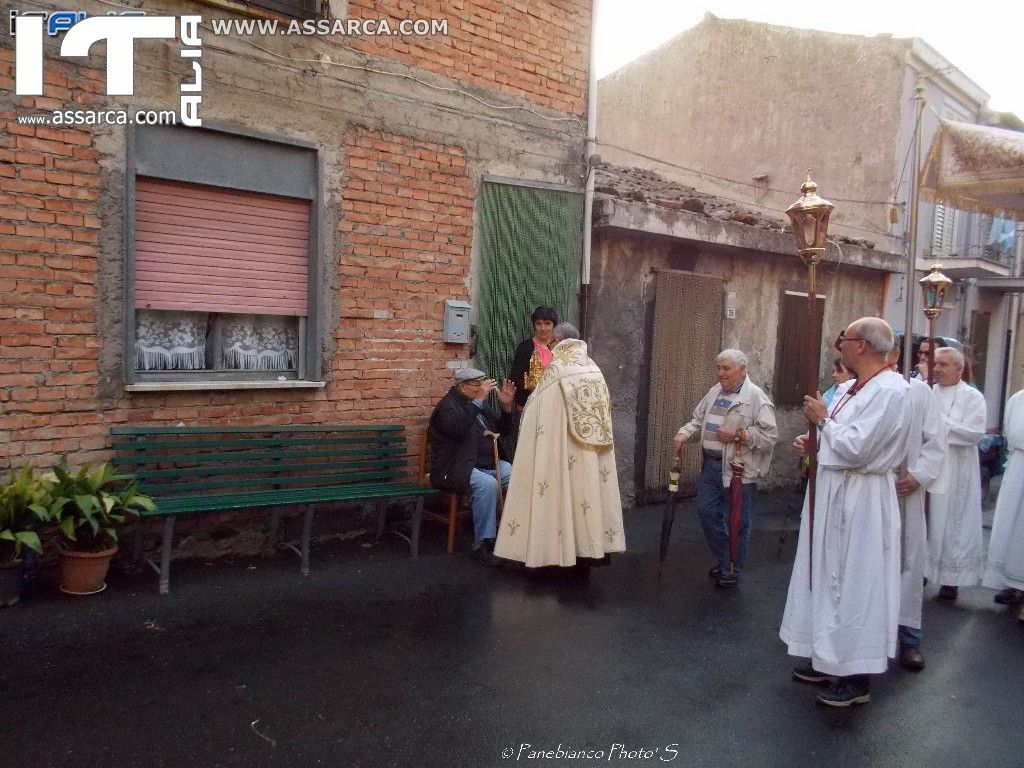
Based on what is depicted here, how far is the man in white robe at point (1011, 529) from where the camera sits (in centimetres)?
629

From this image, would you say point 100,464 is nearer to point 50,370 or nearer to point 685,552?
point 50,370

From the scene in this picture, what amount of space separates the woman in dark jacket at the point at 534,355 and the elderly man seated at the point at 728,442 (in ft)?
5.05

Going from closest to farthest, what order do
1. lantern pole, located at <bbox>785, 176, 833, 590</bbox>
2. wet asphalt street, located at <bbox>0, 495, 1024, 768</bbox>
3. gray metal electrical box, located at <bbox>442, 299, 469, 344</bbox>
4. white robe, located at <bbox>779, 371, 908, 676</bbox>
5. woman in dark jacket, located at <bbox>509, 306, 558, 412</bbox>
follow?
wet asphalt street, located at <bbox>0, 495, 1024, 768</bbox>, white robe, located at <bbox>779, 371, 908, 676</bbox>, lantern pole, located at <bbox>785, 176, 833, 590</bbox>, gray metal electrical box, located at <bbox>442, 299, 469, 344</bbox>, woman in dark jacket, located at <bbox>509, 306, 558, 412</bbox>

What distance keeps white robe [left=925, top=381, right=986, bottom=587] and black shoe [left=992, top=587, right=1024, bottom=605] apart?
7.9 inches

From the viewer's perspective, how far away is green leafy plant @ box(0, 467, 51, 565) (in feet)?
16.0

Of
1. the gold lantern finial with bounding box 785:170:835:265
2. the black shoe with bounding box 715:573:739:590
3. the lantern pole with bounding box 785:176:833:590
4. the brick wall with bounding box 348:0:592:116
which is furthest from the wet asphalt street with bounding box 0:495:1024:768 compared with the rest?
the brick wall with bounding box 348:0:592:116

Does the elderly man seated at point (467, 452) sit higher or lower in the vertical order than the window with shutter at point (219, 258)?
lower

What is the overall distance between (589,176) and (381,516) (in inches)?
154

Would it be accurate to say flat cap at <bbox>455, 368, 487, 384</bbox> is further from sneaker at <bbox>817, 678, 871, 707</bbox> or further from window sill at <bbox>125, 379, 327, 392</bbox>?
sneaker at <bbox>817, 678, 871, 707</bbox>

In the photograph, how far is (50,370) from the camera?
5.41 m

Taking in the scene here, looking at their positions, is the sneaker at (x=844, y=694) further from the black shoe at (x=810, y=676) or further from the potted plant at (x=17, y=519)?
the potted plant at (x=17, y=519)

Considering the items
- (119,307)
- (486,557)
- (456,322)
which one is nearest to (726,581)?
(486,557)

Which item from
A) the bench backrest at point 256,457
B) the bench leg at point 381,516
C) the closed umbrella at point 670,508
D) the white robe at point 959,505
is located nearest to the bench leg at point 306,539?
the bench backrest at point 256,457

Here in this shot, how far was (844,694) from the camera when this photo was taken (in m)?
4.30
